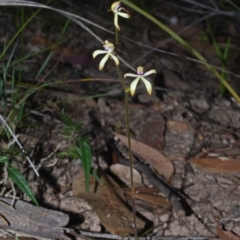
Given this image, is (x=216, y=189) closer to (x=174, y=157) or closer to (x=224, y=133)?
(x=174, y=157)

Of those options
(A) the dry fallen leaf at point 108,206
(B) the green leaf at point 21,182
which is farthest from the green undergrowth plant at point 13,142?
(A) the dry fallen leaf at point 108,206

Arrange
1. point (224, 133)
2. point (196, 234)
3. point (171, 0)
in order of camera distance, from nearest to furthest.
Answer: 1. point (196, 234)
2. point (224, 133)
3. point (171, 0)

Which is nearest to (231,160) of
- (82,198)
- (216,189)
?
(216,189)

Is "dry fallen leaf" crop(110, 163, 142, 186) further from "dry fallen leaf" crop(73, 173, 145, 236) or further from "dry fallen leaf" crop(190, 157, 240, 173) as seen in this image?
"dry fallen leaf" crop(190, 157, 240, 173)

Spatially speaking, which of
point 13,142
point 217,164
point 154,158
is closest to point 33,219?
point 13,142

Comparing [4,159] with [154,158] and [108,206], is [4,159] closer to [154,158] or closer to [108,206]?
[108,206]

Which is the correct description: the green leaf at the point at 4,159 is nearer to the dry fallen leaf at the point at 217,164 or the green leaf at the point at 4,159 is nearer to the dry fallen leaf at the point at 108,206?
the dry fallen leaf at the point at 108,206
